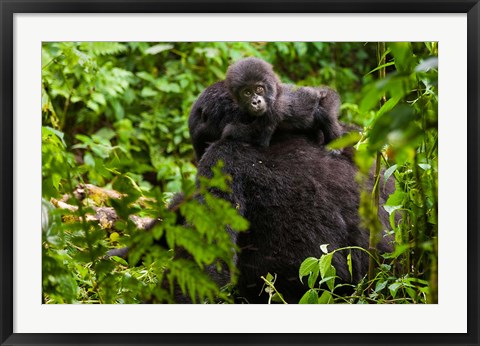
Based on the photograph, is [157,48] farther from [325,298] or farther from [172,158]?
[325,298]

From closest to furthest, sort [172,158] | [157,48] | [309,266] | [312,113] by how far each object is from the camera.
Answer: [309,266]
[312,113]
[172,158]
[157,48]

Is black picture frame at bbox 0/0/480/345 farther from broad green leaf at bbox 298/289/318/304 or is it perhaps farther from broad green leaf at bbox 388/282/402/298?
broad green leaf at bbox 298/289/318/304

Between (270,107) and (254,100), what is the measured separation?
10 cm

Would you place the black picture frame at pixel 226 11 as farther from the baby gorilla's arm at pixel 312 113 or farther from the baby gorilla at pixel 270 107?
the baby gorilla's arm at pixel 312 113

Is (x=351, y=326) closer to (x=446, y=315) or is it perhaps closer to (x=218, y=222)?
(x=446, y=315)

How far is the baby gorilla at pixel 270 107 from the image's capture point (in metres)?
3.72

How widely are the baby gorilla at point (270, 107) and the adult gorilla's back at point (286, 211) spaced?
0.12 meters

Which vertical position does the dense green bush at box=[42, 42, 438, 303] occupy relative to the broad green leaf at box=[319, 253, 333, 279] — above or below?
above

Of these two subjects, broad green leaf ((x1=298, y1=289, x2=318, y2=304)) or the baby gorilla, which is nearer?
broad green leaf ((x1=298, y1=289, x2=318, y2=304))

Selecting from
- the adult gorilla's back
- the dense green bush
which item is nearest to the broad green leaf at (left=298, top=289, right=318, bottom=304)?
the dense green bush

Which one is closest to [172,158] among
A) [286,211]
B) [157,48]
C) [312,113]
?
[157,48]

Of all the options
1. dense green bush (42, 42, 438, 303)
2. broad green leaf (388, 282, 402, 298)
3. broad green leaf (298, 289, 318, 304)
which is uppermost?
dense green bush (42, 42, 438, 303)

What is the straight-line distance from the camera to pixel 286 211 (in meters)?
3.53

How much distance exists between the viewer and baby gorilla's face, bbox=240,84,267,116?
3.72 meters
